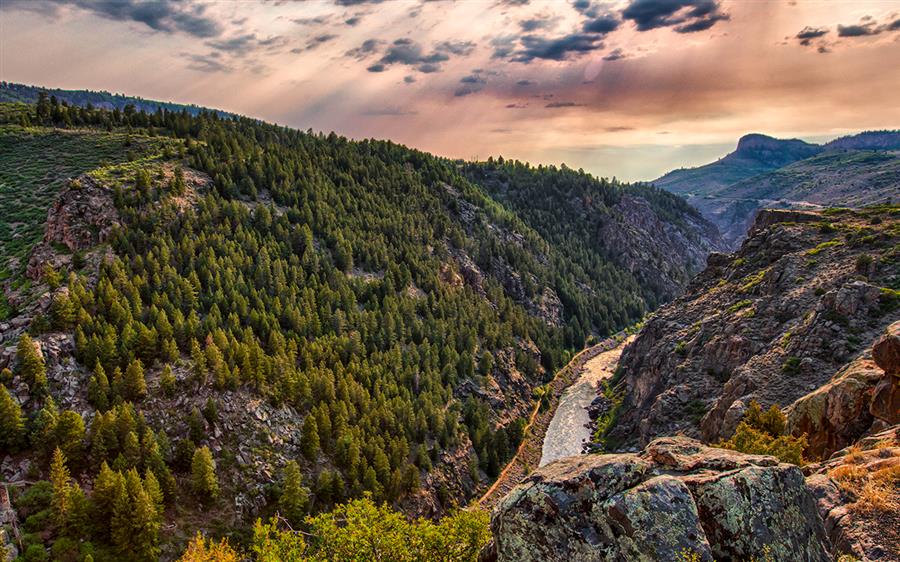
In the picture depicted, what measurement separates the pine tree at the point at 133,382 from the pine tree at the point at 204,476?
13609 millimetres

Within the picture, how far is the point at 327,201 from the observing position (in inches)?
6742

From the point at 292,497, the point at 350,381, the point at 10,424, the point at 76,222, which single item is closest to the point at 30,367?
the point at 10,424

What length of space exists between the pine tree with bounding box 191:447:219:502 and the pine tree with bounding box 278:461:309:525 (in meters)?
9.23

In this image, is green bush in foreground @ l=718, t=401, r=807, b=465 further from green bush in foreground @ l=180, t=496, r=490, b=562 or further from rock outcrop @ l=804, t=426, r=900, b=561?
green bush in foreground @ l=180, t=496, r=490, b=562

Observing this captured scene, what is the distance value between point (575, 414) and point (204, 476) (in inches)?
4078

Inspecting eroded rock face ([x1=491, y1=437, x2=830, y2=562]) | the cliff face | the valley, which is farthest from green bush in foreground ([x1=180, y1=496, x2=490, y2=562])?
the cliff face

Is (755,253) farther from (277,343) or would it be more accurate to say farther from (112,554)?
(112,554)

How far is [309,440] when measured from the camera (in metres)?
82.6

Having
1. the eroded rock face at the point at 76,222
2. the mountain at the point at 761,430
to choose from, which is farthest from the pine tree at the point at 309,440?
the eroded rock face at the point at 76,222

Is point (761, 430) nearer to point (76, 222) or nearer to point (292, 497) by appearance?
point (292, 497)

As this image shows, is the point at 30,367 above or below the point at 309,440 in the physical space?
above

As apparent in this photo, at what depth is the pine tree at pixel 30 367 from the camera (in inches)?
2648

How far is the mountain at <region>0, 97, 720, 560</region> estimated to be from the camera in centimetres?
6475

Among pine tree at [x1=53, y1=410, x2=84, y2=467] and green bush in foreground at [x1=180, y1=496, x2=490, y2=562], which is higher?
pine tree at [x1=53, y1=410, x2=84, y2=467]
